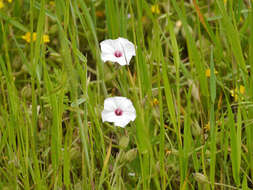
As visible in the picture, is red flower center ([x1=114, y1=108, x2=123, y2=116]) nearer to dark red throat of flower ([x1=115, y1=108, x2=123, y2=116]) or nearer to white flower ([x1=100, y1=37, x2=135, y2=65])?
dark red throat of flower ([x1=115, y1=108, x2=123, y2=116])

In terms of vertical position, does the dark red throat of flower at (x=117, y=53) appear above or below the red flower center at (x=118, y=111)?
above

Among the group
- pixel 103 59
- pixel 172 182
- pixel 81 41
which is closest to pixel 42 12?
pixel 103 59

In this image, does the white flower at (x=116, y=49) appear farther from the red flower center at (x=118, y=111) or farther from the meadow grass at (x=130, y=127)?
the red flower center at (x=118, y=111)

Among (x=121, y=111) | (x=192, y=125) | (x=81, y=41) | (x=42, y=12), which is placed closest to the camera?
(x=42, y=12)

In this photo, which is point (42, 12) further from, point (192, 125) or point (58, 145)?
point (192, 125)

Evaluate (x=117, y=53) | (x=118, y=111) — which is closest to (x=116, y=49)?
(x=117, y=53)

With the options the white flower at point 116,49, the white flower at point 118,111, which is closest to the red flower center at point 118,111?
the white flower at point 118,111

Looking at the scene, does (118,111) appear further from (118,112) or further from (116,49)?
(116,49)

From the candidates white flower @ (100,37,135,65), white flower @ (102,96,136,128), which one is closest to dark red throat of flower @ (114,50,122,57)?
white flower @ (100,37,135,65)
